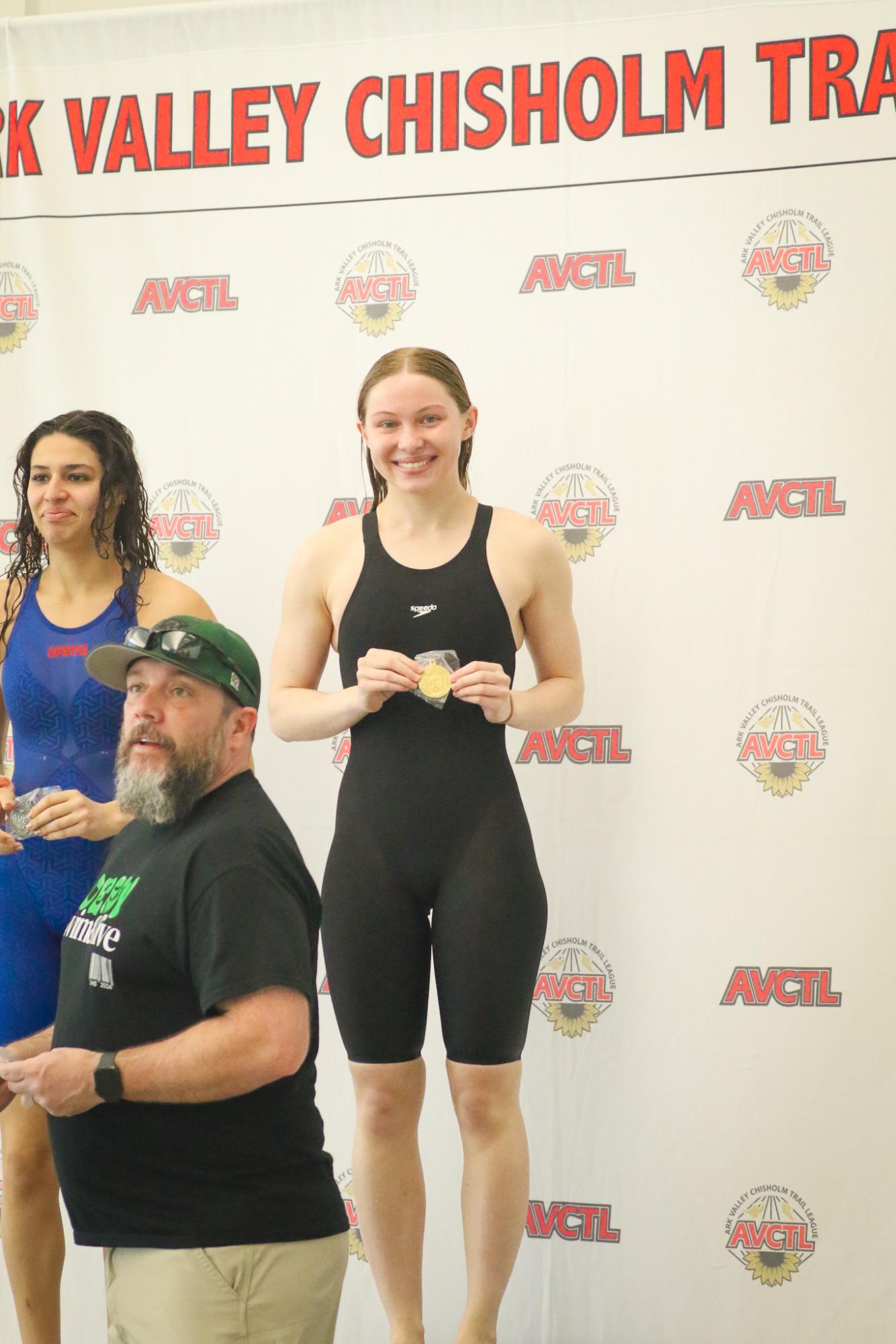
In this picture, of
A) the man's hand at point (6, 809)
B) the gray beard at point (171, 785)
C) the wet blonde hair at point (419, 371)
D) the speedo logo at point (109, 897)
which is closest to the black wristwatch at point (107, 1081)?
the speedo logo at point (109, 897)

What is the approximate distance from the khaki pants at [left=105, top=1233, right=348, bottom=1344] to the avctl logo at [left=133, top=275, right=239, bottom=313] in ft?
A: 7.26

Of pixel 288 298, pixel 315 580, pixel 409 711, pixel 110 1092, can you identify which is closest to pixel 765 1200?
pixel 409 711

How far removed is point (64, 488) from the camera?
92.0 inches

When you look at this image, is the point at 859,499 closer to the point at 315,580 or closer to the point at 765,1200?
the point at 315,580

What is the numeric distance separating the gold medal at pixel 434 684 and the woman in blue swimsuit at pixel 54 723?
470 mm

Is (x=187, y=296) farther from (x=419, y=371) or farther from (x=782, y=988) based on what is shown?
(x=782, y=988)

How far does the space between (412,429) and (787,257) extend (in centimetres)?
110

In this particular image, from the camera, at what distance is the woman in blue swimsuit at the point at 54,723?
2.22 metres

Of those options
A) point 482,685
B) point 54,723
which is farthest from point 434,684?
point 54,723

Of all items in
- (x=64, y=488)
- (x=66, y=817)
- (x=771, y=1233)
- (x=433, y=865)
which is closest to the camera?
(x=66, y=817)

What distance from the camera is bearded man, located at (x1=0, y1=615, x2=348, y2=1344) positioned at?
4.67 feet

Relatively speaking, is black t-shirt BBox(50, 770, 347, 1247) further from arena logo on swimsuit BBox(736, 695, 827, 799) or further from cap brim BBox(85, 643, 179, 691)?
arena logo on swimsuit BBox(736, 695, 827, 799)

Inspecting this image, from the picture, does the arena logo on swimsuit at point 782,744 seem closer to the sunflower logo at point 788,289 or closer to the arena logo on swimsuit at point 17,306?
the sunflower logo at point 788,289

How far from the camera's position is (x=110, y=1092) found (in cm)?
142
